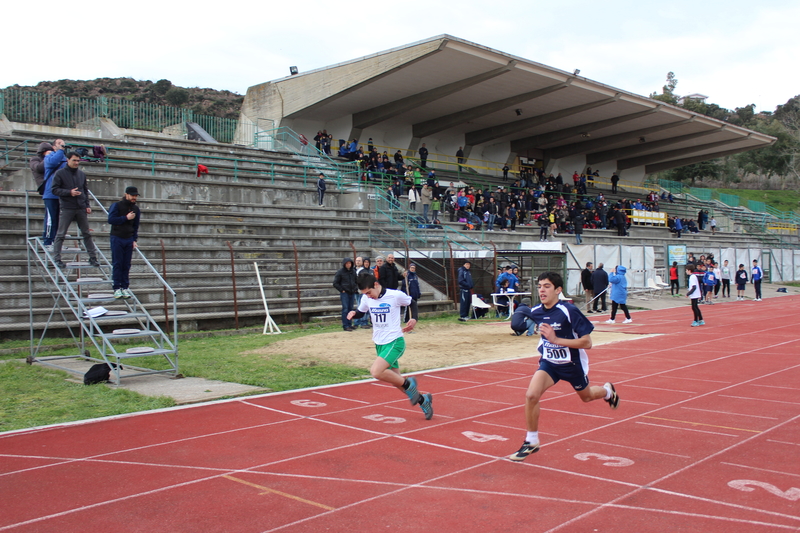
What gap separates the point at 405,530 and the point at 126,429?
4.22 m

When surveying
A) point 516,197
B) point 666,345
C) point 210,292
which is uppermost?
point 516,197

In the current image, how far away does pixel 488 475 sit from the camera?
535cm

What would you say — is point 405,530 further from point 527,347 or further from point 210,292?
point 210,292

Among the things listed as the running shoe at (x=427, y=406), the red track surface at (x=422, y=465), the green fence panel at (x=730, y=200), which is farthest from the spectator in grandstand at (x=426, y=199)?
the green fence panel at (x=730, y=200)

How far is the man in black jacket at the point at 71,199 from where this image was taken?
36.0ft

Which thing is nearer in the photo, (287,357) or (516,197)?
(287,357)

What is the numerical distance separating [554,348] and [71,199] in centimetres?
932

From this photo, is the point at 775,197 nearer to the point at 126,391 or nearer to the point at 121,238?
the point at 121,238

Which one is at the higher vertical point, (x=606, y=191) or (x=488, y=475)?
(x=606, y=191)

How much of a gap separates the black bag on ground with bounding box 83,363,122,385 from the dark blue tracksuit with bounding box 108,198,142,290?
1.89 m

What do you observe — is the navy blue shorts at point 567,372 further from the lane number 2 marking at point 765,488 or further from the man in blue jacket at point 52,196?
the man in blue jacket at point 52,196

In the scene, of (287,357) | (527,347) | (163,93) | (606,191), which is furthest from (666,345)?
(163,93)

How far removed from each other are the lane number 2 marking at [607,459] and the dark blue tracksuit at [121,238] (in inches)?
332

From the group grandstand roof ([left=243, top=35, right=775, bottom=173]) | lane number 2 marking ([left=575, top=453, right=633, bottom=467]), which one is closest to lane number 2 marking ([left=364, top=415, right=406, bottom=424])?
lane number 2 marking ([left=575, top=453, right=633, bottom=467])
